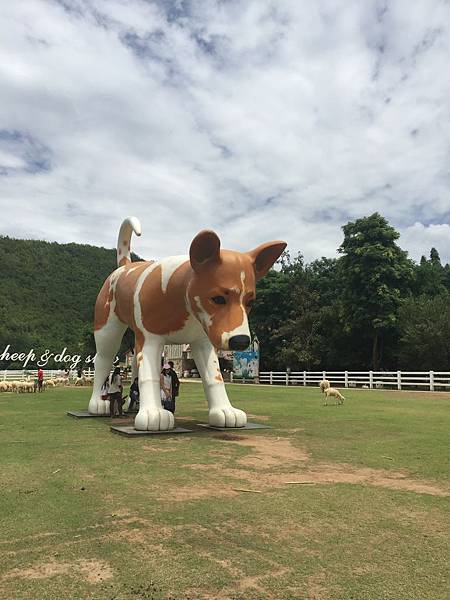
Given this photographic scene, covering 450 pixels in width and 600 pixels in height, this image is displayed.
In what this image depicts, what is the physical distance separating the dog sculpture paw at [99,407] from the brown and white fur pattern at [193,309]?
124cm

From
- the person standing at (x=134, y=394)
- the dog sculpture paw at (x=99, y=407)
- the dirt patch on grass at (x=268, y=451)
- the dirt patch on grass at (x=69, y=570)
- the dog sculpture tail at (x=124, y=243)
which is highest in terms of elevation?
the dog sculpture tail at (x=124, y=243)

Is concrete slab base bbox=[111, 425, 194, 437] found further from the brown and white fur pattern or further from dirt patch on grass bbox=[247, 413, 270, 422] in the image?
dirt patch on grass bbox=[247, 413, 270, 422]

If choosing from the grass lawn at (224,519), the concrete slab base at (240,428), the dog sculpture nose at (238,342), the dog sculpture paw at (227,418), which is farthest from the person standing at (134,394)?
the dog sculpture nose at (238,342)

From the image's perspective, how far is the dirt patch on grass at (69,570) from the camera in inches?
98.3

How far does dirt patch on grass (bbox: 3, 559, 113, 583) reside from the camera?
250 cm

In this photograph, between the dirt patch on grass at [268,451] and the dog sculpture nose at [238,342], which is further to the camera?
the dog sculpture nose at [238,342]

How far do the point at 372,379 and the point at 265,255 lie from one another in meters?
16.2

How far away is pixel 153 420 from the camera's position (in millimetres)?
6848

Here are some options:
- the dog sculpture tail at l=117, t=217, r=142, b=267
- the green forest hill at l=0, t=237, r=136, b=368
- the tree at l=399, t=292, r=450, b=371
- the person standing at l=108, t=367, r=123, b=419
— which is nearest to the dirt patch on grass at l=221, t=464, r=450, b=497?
the person standing at l=108, t=367, r=123, b=419

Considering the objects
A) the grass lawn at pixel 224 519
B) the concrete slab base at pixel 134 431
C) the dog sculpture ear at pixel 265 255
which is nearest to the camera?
the grass lawn at pixel 224 519

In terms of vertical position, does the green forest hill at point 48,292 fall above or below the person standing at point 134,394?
above

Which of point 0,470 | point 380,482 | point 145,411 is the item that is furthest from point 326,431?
point 0,470

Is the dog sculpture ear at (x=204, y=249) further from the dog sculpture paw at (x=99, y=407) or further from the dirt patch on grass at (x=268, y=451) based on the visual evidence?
the dog sculpture paw at (x=99, y=407)

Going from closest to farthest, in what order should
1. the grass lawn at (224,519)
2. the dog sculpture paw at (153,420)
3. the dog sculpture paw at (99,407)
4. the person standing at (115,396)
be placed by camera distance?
1. the grass lawn at (224,519)
2. the dog sculpture paw at (153,420)
3. the person standing at (115,396)
4. the dog sculpture paw at (99,407)
